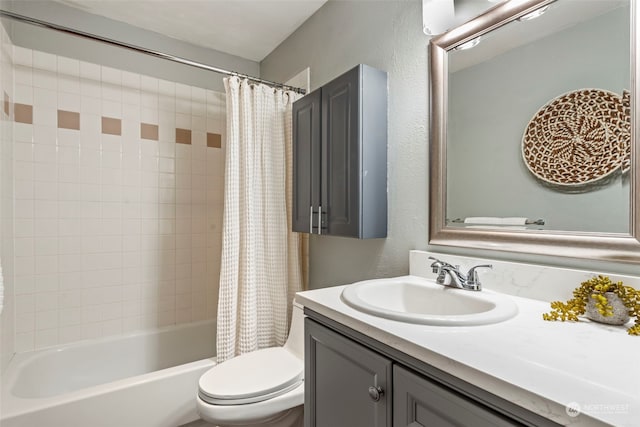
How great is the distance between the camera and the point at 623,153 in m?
0.88

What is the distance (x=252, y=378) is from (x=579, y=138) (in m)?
1.48

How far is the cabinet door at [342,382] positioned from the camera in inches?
31.5

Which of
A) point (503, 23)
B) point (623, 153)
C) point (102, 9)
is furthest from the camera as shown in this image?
point (102, 9)

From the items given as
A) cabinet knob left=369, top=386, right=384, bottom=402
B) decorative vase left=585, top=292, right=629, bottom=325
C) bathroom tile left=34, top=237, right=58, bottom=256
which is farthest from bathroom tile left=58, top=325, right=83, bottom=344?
decorative vase left=585, top=292, right=629, bottom=325

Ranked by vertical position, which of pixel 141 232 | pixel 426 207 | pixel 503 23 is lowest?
pixel 141 232

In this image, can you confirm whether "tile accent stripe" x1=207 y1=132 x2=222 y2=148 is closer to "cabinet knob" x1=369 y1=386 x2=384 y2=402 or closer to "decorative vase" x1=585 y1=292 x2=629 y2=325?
"cabinet knob" x1=369 y1=386 x2=384 y2=402

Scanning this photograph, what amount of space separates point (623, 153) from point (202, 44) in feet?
8.46

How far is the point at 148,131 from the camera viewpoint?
2.32 meters

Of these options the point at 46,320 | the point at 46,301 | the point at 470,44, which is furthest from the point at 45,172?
the point at 470,44

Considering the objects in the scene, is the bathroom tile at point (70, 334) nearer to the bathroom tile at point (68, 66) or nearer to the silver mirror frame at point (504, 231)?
the bathroom tile at point (68, 66)

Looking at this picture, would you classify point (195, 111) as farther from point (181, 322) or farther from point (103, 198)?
point (181, 322)

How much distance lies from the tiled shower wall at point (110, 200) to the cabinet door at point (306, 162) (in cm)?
98

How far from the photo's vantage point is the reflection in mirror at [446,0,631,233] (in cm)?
90

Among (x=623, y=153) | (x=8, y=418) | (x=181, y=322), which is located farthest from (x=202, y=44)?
(x=623, y=153)
